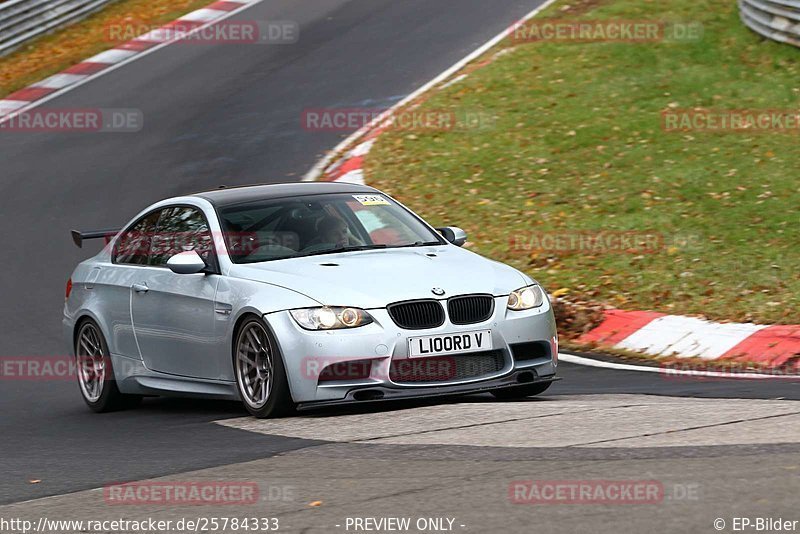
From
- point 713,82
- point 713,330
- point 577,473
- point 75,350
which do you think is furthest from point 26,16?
point 577,473

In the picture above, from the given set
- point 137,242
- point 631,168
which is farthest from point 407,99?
point 137,242

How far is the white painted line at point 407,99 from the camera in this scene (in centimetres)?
1748

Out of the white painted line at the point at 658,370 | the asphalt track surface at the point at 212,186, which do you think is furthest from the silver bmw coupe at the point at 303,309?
the white painted line at the point at 658,370

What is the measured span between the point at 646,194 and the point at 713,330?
428cm

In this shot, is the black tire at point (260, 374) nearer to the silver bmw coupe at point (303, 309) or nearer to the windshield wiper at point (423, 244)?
the silver bmw coupe at point (303, 309)

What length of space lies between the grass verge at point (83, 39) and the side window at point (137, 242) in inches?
521

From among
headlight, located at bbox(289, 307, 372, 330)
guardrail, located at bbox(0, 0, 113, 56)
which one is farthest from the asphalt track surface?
guardrail, located at bbox(0, 0, 113, 56)

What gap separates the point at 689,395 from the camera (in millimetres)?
8781

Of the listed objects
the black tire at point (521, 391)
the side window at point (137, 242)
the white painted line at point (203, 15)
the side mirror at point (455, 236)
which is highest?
the white painted line at point (203, 15)

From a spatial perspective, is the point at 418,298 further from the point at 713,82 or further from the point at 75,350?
the point at 713,82

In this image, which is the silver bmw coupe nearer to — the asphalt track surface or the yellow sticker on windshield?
the yellow sticker on windshield

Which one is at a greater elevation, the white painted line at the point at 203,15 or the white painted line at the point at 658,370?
the white painted line at the point at 203,15

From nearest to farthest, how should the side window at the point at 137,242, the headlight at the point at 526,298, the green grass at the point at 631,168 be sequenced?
the headlight at the point at 526,298 → the side window at the point at 137,242 → the green grass at the point at 631,168

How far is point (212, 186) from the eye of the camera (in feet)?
56.1
